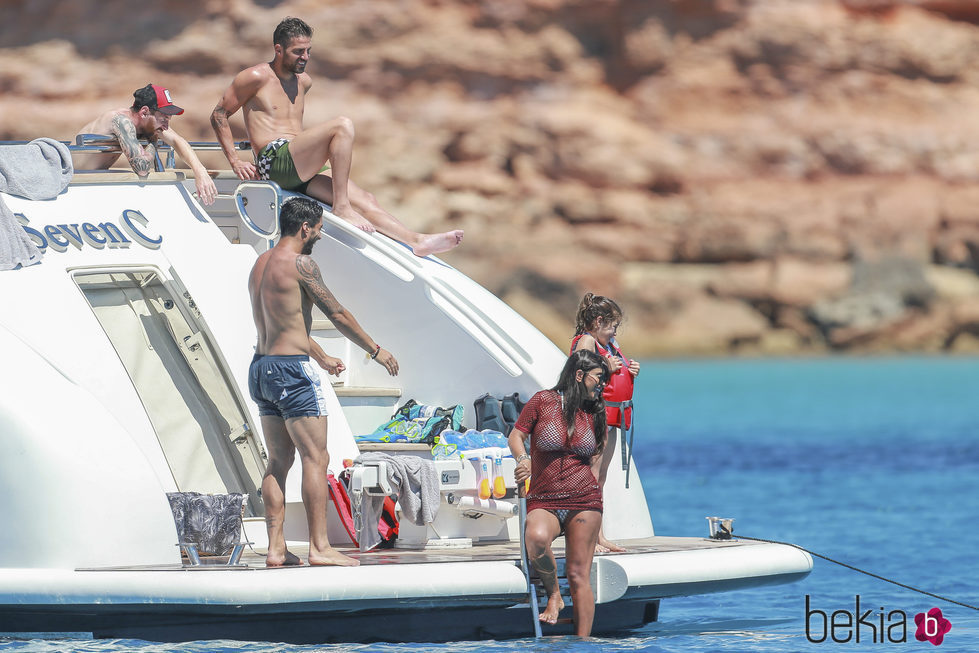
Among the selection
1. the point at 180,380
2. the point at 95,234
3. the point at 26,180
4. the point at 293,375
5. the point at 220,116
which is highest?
the point at 220,116

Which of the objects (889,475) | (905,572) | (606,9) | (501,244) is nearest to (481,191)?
(501,244)

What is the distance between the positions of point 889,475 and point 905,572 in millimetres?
7120

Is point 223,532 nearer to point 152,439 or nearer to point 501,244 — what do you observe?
point 152,439

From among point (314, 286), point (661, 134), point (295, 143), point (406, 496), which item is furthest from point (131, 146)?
point (661, 134)

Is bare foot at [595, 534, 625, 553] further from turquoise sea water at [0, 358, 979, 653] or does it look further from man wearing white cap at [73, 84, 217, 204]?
man wearing white cap at [73, 84, 217, 204]

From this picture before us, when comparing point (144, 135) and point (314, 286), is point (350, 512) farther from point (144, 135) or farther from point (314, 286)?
point (144, 135)

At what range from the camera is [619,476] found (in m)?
8.40

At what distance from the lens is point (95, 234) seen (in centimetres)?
802

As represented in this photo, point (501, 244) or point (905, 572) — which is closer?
point (905, 572)

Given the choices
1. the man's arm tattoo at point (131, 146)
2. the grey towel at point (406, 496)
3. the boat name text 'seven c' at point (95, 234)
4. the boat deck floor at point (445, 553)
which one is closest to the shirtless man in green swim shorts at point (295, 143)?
the man's arm tattoo at point (131, 146)

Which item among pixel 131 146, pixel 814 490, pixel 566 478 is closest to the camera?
pixel 566 478

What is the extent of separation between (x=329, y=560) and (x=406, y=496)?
0.92m

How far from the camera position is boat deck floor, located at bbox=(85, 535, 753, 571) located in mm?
7031

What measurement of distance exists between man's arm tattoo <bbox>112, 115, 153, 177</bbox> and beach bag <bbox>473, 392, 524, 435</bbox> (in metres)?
2.24
